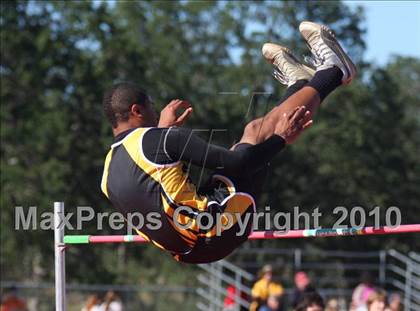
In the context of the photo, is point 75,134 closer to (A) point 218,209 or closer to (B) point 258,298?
(B) point 258,298

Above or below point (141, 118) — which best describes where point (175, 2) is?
above

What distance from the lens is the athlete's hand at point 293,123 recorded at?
5.41 m

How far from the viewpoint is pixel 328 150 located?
115ft

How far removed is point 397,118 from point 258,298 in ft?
81.4

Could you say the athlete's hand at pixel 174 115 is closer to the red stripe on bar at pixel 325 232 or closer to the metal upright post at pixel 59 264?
the red stripe on bar at pixel 325 232

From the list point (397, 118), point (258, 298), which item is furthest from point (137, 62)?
point (258, 298)

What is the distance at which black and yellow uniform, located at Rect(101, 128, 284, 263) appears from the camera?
533cm

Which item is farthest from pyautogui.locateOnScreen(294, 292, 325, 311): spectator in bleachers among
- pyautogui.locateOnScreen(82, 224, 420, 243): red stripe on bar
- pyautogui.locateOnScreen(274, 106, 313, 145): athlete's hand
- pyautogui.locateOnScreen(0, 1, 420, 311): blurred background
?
pyautogui.locateOnScreen(0, 1, 420, 311): blurred background

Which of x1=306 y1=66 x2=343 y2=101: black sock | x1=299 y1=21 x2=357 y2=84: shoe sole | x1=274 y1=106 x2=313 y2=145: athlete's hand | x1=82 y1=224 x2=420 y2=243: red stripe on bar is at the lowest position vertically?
x1=82 y1=224 x2=420 y2=243: red stripe on bar

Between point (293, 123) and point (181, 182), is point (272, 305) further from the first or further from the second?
point (293, 123)

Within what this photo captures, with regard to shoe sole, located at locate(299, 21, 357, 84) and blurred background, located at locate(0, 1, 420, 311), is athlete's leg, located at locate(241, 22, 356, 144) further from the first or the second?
blurred background, located at locate(0, 1, 420, 311)

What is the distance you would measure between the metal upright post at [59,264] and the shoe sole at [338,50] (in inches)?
84.0

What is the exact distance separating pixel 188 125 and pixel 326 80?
1017 inches

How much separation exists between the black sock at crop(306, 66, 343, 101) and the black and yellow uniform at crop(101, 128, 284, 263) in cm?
52
